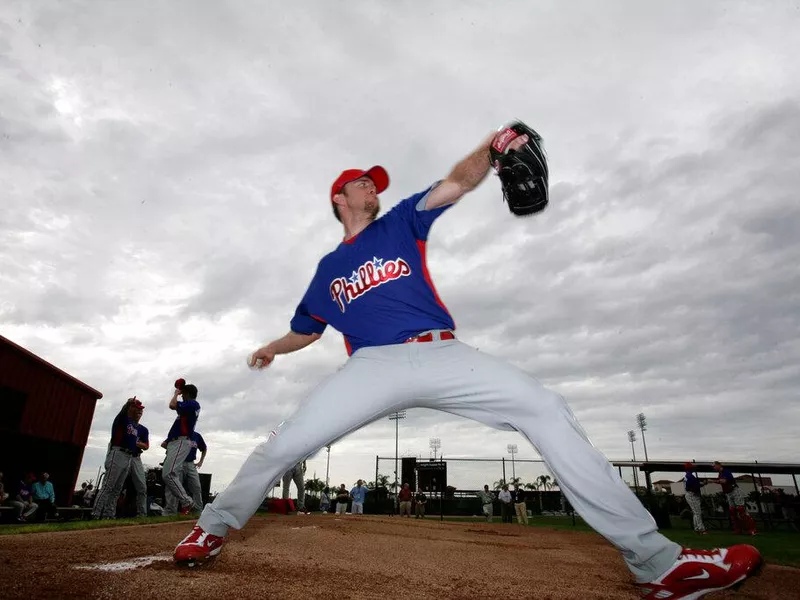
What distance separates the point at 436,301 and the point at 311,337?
113 cm

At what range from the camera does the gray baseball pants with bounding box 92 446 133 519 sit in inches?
307

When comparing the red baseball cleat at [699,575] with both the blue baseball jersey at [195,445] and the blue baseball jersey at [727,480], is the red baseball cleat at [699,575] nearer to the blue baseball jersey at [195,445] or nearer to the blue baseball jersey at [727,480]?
the blue baseball jersey at [195,445]

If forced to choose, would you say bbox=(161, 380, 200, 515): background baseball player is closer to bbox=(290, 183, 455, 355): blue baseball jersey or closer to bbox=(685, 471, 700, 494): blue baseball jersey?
bbox=(290, 183, 455, 355): blue baseball jersey

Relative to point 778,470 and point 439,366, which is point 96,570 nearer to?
point 439,366

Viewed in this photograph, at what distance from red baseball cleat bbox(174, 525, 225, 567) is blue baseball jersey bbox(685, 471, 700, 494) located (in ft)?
46.0

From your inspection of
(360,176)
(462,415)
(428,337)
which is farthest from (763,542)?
(360,176)

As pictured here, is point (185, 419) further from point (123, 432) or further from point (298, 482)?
point (298, 482)

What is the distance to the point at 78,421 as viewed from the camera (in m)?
18.4

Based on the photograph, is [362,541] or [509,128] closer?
[509,128]

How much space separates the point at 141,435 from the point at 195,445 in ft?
2.92

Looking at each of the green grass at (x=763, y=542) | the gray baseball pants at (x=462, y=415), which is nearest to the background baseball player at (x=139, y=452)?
the gray baseball pants at (x=462, y=415)

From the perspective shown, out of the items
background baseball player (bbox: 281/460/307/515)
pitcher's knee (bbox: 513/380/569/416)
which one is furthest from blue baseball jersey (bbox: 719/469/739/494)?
pitcher's knee (bbox: 513/380/569/416)

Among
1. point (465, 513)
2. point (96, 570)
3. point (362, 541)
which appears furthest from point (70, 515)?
point (465, 513)

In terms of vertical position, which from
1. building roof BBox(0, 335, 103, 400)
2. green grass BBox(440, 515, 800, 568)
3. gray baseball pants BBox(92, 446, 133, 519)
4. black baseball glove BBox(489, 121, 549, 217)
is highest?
building roof BBox(0, 335, 103, 400)
